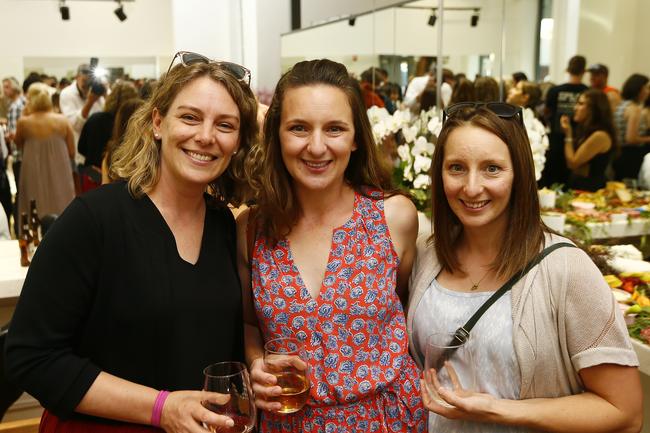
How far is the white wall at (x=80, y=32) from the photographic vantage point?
1211 cm

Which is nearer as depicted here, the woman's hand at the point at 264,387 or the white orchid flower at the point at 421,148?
the woman's hand at the point at 264,387

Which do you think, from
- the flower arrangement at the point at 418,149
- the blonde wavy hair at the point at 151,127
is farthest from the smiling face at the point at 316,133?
the flower arrangement at the point at 418,149

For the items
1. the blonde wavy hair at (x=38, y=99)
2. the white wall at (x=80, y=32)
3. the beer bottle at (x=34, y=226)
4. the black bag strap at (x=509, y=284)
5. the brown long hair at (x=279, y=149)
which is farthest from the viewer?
the white wall at (x=80, y=32)

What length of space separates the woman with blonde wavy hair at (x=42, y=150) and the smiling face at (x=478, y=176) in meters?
6.06

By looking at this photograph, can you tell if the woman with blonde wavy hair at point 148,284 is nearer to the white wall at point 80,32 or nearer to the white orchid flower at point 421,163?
the white orchid flower at point 421,163

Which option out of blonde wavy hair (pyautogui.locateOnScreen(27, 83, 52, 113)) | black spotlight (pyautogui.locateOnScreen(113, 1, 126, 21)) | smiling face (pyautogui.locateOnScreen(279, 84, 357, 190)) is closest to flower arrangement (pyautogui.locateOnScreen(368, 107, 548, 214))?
smiling face (pyautogui.locateOnScreen(279, 84, 357, 190))

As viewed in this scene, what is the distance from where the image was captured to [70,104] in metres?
7.73

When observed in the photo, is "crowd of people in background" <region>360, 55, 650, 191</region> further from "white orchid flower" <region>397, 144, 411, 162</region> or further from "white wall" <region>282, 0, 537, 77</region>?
"white orchid flower" <region>397, 144, 411, 162</region>

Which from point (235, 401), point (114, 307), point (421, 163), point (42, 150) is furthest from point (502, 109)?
point (42, 150)

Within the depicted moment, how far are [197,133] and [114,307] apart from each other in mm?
460

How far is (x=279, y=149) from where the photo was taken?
1863 mm

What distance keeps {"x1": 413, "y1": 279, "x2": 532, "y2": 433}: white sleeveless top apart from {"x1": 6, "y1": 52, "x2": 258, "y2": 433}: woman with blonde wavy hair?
1.79 feet

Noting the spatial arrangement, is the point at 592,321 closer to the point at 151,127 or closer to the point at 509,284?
the point at 509,284

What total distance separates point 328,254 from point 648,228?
8.76 ft
